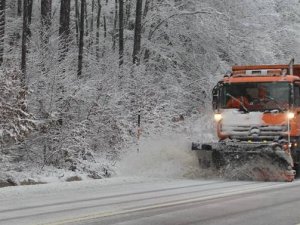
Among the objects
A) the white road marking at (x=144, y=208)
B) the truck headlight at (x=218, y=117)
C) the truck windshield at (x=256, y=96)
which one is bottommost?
the white road marking at (x=144, y=208)

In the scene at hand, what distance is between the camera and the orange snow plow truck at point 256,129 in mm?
14242

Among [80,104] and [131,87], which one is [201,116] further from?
[80,104]

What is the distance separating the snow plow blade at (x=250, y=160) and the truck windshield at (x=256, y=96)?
3.75 feet

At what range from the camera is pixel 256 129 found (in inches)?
576

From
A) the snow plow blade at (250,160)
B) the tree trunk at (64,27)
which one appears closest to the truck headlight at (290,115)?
the snow plow blade at (250,160)

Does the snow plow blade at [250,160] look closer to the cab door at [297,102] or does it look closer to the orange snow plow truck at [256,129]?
the orange snow plow truck at [256,129]

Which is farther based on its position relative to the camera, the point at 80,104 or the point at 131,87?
the point at 131,87

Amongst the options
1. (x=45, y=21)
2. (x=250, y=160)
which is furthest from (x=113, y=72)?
→ (x=250, y=160)

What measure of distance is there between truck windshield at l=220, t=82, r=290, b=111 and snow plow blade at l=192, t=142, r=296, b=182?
114cm

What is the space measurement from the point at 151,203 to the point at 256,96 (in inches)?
233

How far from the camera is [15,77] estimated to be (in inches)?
535

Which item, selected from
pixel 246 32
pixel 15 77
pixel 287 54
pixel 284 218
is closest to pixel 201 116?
pixel 246 32

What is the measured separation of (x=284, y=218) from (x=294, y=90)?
654 cm

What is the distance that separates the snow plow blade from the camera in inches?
Answer: 554
